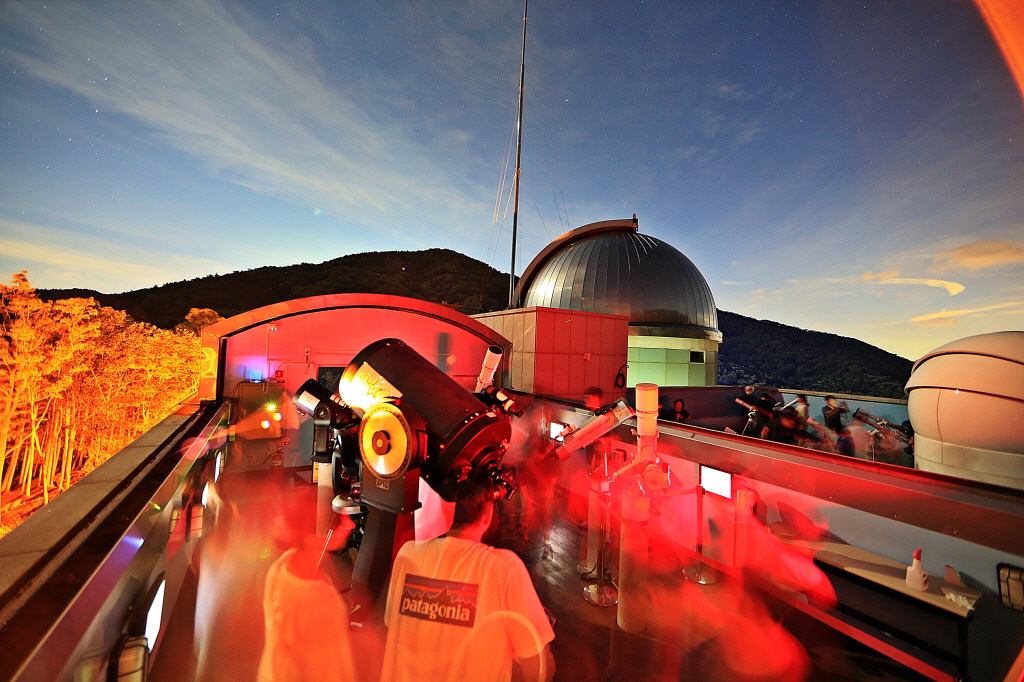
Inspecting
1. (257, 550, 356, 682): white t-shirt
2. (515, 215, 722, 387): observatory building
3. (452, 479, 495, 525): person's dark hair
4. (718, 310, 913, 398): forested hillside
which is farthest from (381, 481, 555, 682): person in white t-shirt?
(718, 310, 913, 398): forested hillside

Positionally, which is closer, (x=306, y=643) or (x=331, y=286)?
(x=306, y=643)

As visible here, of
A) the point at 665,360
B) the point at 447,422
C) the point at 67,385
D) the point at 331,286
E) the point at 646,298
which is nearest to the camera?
the point at 447,422

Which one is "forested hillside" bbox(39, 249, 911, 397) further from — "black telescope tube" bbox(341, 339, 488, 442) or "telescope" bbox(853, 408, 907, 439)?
"black telescope tube" bbox(341, 339, 488, 442)

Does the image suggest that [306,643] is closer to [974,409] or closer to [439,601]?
[439,601]

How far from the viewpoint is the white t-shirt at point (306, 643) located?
2.65 m

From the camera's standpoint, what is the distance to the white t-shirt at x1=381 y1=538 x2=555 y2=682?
190 cm

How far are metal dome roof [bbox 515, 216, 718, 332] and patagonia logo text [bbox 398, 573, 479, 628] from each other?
15667mm

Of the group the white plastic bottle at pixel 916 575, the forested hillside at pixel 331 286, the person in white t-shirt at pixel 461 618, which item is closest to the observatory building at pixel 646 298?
the white plastic bottle at pixel 916 575

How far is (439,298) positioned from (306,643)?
2493 inches

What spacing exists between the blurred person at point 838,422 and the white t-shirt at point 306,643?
976cm

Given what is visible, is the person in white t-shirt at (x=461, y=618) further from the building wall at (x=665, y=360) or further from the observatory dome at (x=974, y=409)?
the building wall at (x=665, y=360)

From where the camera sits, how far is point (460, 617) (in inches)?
75.5

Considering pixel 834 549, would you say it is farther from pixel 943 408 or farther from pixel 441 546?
pixel 441 546

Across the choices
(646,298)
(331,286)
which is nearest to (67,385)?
(646,298)
